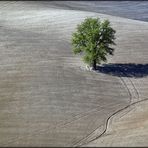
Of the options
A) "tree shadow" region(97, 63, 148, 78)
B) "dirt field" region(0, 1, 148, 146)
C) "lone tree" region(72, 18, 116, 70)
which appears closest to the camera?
"dirt field" region(0, 1, 148, 146)

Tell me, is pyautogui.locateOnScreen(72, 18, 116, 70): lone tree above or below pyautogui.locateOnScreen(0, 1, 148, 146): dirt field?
above

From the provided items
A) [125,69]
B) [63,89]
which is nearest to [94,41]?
[125,69]

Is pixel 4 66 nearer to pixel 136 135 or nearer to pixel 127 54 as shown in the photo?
pixel 127 54

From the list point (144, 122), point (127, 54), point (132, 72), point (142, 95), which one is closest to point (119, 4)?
point (127, 54)

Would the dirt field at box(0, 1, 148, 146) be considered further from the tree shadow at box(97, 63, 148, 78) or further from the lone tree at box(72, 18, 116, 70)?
the lone tree at box(72, 18, 116, 70)

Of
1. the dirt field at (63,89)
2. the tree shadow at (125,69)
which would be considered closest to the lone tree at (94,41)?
the tree shadow at (125,69)

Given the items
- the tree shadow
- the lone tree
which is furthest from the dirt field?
the lone tree

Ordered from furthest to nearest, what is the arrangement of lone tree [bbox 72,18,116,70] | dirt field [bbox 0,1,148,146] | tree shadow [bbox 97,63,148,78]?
tree shadow [bbox 97,63,148,78] < lone tree [bbox 72,18,116,70] < dirt field [bbox 0,1,148,146]
